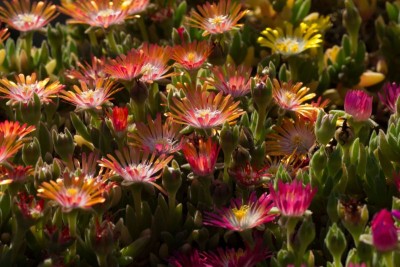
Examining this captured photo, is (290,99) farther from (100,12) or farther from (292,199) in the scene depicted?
(100,12)

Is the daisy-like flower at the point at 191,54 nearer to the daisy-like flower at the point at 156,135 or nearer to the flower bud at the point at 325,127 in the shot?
the daisy-like flower at the point at 156,135

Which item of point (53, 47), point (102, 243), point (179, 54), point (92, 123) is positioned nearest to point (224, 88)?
point (179, 54)

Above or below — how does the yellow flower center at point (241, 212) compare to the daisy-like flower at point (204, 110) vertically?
below

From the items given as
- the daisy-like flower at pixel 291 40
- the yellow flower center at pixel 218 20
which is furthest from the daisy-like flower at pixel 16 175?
the daisy-like flower at pixel 291 40

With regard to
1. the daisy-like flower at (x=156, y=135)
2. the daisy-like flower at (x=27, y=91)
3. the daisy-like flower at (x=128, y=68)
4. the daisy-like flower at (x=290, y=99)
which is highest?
the daisy-like flower at (x=128, y=68)

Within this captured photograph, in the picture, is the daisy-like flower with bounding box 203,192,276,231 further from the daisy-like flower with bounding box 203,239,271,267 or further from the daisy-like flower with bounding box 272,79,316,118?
the daisy-like flower with bounding box 272,79,316,118

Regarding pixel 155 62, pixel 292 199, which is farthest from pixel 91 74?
pixel 292 199

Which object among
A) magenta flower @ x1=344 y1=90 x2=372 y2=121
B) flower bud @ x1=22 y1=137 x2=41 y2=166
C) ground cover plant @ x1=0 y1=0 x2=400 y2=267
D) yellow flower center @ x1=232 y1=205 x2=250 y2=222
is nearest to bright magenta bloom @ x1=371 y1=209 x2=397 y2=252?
ground cover plant @ x1=0 y1=0 x2=400 y2=267

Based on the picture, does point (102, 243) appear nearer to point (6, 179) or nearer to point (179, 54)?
point (6, 179)
